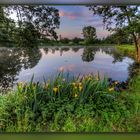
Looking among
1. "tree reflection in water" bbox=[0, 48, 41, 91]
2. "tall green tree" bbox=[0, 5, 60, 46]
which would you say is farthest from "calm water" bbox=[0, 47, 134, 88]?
"tall green tree" bbox=[0, 5, 60, 46]

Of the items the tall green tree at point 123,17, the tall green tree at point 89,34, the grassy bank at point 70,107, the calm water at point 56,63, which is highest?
the tall green tree at point 123,17

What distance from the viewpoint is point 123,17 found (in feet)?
7.97

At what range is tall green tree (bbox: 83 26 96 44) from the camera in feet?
7.85

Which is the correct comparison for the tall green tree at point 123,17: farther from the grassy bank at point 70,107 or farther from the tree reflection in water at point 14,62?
the tree reflection in water at point 14,62

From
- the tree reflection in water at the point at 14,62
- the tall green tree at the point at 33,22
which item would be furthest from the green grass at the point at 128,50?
the tree reflection in water at the point at 14,62

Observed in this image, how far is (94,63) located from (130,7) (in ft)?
1.80

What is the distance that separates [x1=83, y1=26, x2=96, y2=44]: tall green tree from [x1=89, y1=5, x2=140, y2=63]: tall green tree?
0.12 metres

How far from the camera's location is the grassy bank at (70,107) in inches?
94.7

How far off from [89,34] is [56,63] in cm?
36

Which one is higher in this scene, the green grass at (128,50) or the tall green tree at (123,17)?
the tall green tree at (123,17)

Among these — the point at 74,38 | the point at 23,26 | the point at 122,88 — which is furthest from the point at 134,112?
the point at 23,26

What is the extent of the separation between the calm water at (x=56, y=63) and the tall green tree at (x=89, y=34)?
0.25 ft

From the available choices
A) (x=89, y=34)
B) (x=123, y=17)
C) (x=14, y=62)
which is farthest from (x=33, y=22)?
(x=123, y=17)

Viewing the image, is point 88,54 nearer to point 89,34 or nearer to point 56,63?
point 89,34
